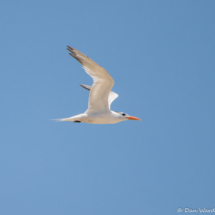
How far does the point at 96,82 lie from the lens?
10602 mm

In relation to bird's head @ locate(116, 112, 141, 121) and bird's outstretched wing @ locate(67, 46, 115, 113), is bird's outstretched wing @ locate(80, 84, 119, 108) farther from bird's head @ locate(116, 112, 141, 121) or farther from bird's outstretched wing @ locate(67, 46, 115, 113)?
bird's outstretched wing @ locate(67, 46, 115, 113)

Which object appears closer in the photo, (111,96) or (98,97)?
(98,97)

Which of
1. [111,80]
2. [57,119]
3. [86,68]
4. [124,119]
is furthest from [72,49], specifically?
[124,119]

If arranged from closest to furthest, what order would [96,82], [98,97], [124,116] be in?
1. [96,82]
2. [98,97]
3. [124,116]

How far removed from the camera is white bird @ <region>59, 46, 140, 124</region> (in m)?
10.0

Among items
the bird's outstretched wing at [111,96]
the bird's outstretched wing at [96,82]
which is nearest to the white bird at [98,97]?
the bird's outstretched wing at [96,82]

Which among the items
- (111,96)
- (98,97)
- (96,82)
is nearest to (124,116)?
(98,97)

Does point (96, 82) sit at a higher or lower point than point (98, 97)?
higher

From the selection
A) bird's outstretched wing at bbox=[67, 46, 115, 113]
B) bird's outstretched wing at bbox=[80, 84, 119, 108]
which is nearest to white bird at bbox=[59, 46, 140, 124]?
bird's outstretched wing at bbox=[67, 46, 115, 113]

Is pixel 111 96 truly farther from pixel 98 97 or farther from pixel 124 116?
pixel 98 97

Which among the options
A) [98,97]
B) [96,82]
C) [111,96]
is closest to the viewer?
[96,82]

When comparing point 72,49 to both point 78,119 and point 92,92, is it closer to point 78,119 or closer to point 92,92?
point 92,92

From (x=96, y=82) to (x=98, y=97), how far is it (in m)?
0.72

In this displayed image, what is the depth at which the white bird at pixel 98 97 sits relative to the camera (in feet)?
32.9
